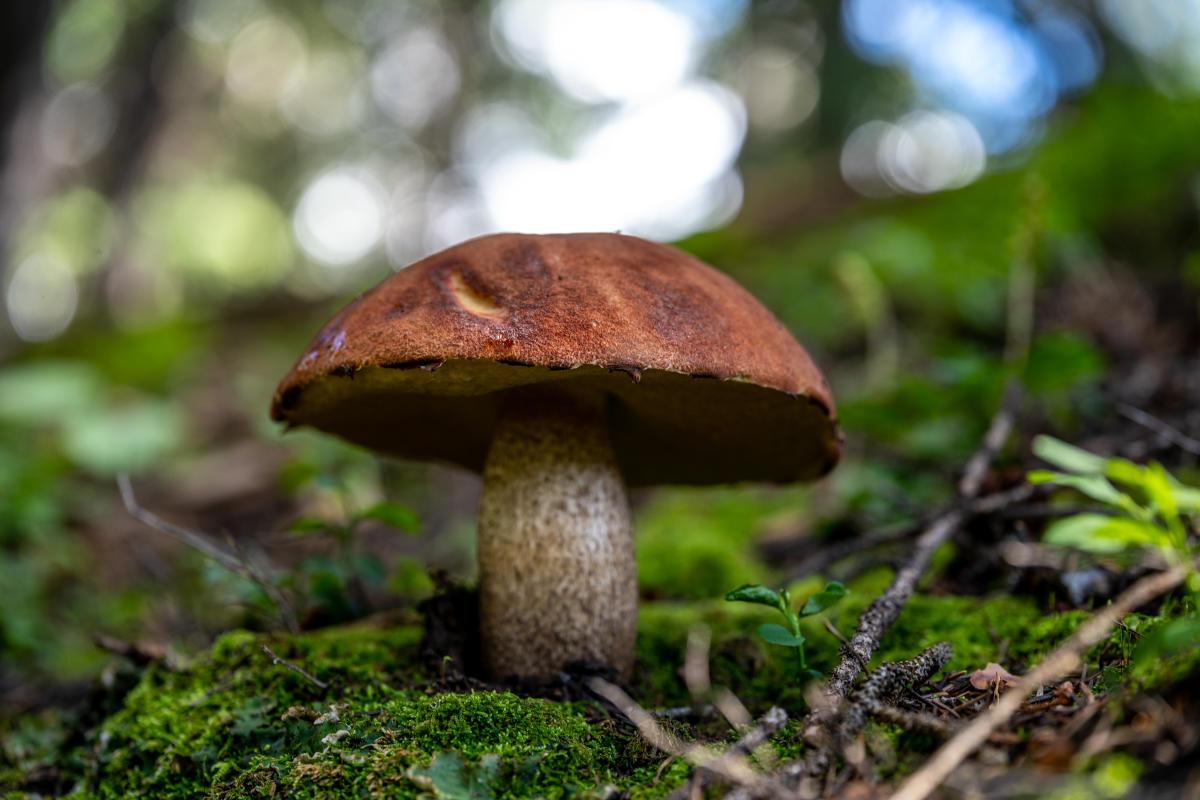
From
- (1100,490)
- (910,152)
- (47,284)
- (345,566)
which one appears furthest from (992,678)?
(47,284)

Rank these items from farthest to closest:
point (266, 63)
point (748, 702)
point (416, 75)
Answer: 1. point (266, 63)
2. point (416, 75)
3. point (748, 702)

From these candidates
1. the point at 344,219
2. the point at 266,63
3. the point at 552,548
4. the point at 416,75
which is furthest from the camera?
the point at 344,219

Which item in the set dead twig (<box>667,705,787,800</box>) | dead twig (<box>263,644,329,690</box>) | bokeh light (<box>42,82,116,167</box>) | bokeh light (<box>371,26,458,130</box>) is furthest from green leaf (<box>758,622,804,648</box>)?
bokeh light (<box>371,26,458,130</box>)

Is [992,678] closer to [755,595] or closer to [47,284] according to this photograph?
[755,595]

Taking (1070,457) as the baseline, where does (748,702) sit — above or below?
below

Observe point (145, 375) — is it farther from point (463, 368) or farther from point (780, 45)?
point (780, 45)

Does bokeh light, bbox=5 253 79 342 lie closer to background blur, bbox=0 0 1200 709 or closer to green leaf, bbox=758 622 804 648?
background blur, bbox=0 0 1200 709
